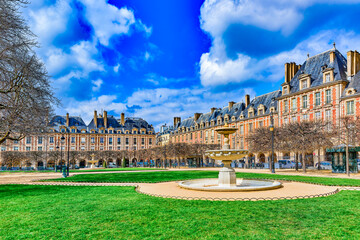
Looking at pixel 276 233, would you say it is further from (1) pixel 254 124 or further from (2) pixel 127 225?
(1) pixel 254 124

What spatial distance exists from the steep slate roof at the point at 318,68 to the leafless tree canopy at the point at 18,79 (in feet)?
122

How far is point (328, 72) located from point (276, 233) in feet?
128

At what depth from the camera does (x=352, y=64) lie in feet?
122

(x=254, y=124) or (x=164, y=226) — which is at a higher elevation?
(x=254, y=124)

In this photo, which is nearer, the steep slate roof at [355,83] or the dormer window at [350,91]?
the steep slate roof at [355,83]

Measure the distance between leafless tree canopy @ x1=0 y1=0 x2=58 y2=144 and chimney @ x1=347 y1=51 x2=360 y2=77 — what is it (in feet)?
125

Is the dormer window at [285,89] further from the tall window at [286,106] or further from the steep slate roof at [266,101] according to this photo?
the steep slate roof at [266,101]

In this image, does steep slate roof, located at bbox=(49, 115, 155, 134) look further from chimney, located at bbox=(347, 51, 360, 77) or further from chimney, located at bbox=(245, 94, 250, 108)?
chimney, located at bbox=(347, 51, 360, 77)

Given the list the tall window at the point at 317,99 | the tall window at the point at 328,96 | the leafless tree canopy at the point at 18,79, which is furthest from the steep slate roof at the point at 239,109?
the leafless tree canopy at the point at 18,79

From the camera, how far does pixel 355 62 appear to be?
3709cm

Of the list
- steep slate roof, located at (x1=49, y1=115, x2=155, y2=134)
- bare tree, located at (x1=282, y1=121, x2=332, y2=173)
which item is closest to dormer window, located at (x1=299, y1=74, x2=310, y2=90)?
bare tree, located at (x1=282, y1=121, x2=332, y2=173)

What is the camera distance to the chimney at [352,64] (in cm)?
3692

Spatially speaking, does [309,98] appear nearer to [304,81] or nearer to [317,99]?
[317,99]

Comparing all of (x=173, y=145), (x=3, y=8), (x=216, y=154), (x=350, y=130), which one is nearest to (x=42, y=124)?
(x=3, y=8)
